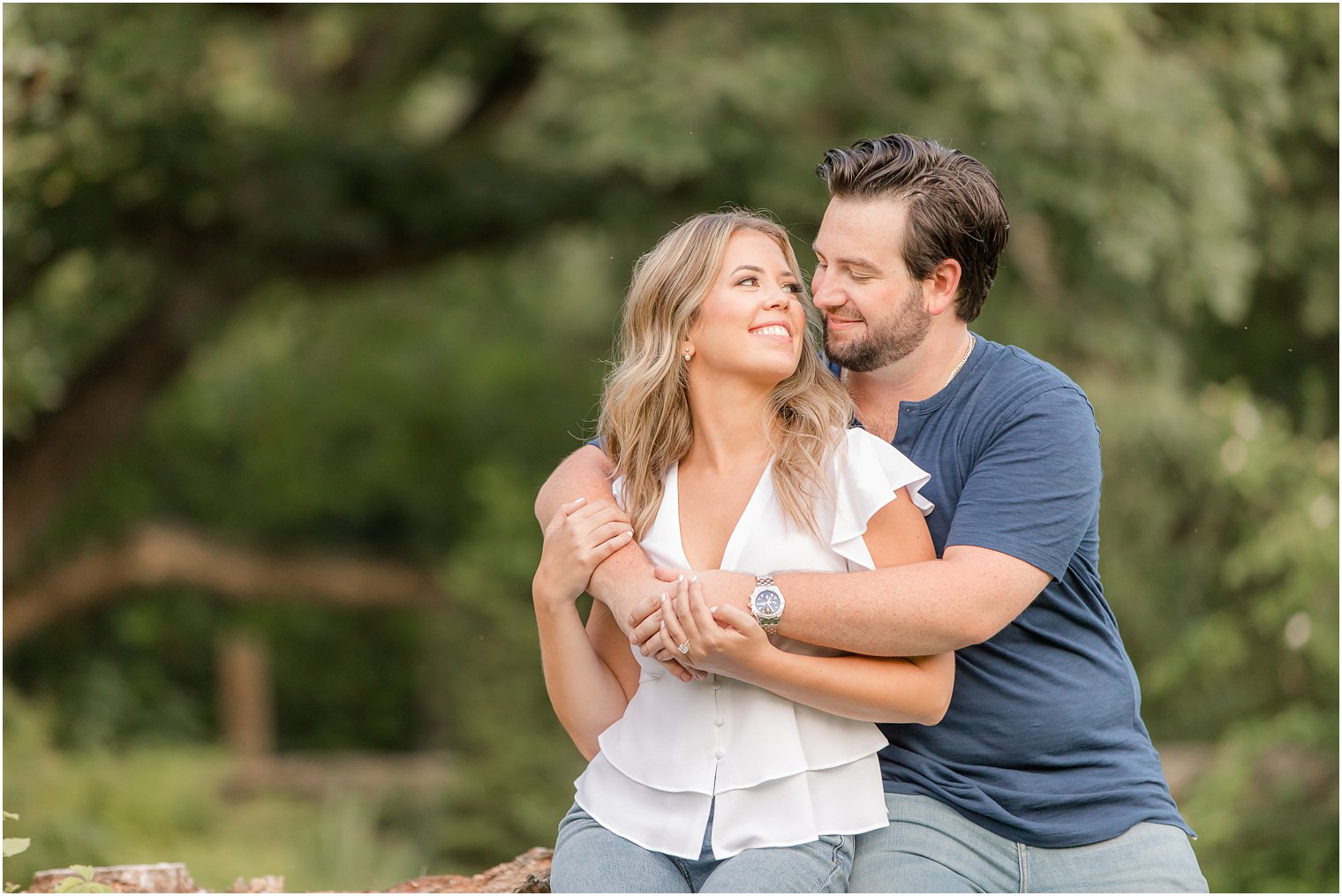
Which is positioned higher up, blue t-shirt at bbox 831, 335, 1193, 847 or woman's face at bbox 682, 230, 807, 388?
woman's face at bbox 682, 230, 807, 388

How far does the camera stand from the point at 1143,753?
2996 mm

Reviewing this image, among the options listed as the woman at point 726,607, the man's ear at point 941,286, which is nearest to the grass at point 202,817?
the woman at point 726,607

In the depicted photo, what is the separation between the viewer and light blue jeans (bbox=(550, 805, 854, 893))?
2.59 m

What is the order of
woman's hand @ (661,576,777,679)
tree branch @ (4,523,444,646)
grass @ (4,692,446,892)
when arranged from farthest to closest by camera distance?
tree branch @ (4,523,444,646) < grass @ (4,692,446,892) < woman's hand @ (661,576,777,679)

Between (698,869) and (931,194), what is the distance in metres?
1.43

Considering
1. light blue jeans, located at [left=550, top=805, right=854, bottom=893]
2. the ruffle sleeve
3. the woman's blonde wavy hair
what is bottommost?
light blue jeans, located at [left=550, top=805, right=854, bottom=893]

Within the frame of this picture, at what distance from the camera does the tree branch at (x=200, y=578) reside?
33.5 ft

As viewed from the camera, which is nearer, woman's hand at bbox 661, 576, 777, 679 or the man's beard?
woman's hand at bbox 661, 576, 777, 679

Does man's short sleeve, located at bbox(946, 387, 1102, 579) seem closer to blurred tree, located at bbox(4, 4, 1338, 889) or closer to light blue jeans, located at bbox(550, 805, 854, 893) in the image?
light blue jeans, located at bbox(550, 805, 854, 893)

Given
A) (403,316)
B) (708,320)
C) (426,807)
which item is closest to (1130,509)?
(426,807)

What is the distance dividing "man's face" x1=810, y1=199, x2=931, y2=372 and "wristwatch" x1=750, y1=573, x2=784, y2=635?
650 mm

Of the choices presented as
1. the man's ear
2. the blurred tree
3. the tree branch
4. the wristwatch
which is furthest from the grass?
the man's ear

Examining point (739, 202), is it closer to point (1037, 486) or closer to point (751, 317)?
point (751, 317)

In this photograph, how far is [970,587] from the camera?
2650 millimetres
